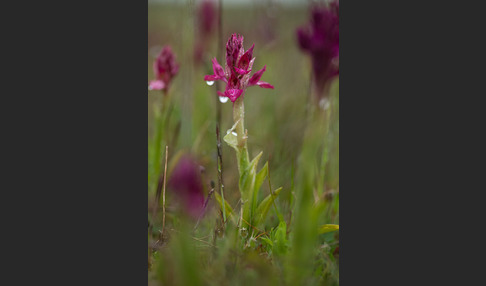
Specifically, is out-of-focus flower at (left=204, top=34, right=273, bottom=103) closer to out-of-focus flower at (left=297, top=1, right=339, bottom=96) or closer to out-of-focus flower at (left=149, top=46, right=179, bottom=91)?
out-of-focus flower at (left=297, top=1, right=339, bottom=96)

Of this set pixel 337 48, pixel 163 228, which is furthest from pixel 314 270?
pixel 337 48

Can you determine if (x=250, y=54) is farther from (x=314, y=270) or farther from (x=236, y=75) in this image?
(x=314, y=270)

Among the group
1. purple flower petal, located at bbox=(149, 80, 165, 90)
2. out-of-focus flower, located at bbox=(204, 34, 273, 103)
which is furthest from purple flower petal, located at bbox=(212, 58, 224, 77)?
purple flower petal, located at bbox=(149, 80, 165, 90)

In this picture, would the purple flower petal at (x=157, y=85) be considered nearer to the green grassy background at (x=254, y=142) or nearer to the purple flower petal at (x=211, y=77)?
the green grassy background at (x=254, y=142)

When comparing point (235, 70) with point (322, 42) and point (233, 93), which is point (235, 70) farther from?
point (322, 42)

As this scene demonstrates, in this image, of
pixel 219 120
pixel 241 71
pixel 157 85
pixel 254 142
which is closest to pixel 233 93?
pixel 241 71

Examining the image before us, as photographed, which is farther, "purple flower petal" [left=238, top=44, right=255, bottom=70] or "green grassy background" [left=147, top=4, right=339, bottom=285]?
"purple flower petal" [left=238, top=44, right=255, bottom=70]
